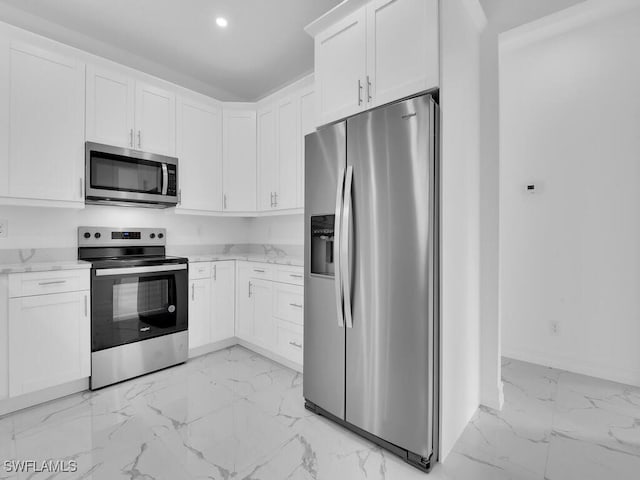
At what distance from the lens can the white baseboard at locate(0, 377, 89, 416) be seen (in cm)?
210

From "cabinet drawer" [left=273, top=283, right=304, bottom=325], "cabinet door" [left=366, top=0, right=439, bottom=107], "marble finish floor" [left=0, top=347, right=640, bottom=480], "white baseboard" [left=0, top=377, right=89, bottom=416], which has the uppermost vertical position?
"cabinet door" [left=366, top=0, right=439, bottom=107]

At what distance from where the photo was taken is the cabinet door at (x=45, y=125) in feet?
7.37

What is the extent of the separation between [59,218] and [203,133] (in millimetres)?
1455

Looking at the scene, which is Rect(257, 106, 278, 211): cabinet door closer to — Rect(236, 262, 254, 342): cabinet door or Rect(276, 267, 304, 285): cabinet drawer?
Rect(236, 262, 254, 342): cabinet door

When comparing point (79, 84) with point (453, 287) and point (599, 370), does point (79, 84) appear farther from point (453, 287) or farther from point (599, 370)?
point (599, 370)

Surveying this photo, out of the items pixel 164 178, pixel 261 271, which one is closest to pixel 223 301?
pixel 261 271

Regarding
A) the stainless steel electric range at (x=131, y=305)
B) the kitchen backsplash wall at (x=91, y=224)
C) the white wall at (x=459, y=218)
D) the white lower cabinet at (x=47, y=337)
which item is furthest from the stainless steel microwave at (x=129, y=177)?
the white wall at (x=459, y=218)

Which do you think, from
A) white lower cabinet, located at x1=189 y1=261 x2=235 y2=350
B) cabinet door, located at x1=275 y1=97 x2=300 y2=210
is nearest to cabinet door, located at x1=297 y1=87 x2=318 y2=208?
cabinet door, located at x1=275 y1=97 x2=300 y2=210

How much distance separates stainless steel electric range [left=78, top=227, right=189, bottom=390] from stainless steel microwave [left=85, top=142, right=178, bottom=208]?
42 cm

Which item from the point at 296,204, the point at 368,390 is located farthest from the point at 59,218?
the point at 368,390

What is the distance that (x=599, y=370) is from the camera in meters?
2.64

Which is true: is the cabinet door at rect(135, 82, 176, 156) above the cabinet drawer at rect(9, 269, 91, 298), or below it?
above

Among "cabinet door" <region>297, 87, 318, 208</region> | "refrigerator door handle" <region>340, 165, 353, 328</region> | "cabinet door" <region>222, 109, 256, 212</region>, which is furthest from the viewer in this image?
"cabinet door" <region>222, 109, 256, 212</region>

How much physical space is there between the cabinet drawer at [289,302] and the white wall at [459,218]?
1.24 metres
